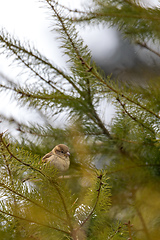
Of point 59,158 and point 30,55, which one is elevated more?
point 30,55

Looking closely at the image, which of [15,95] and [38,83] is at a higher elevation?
[38,83]

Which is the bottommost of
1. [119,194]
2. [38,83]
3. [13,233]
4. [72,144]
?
[13,233]

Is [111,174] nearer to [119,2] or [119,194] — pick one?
[119,194]

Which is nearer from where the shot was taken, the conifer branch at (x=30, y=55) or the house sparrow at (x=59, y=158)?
the house sparrow at (x=59, y=158)

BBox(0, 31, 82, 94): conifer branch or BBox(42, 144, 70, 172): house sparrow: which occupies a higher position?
BBox(0, 31, 82, 94): conifer branch

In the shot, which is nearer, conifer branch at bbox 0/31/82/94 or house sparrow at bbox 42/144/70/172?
house sparrow at bbox 42/144/70/172

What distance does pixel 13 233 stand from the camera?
673 millimetres

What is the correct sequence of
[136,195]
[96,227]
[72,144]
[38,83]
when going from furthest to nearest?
[38,83], [72,144], [136,195], [96,227]

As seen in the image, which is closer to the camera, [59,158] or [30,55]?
[59,158]

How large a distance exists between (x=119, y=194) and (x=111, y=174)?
3.4 inches

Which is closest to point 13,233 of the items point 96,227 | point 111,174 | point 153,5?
point 96,227

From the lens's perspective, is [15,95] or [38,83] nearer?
[15,95]

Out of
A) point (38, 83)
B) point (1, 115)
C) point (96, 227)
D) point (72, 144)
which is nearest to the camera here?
point (96, 227)

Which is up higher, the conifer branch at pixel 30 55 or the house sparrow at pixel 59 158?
the conifer branch at pixel 30 55
